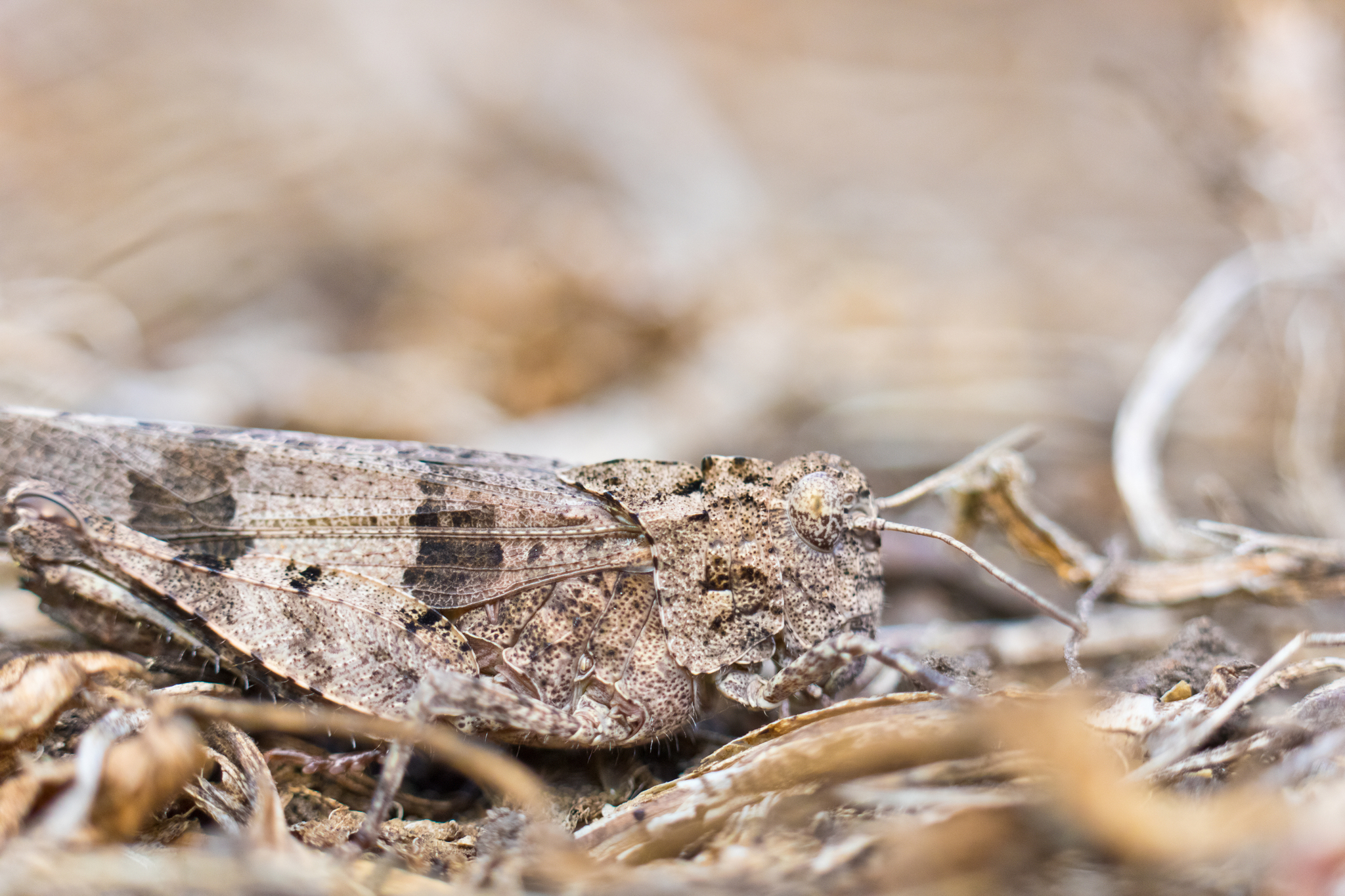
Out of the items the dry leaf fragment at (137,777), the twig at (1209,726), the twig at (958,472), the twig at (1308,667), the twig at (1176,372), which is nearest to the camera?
the dry leaf fragment at (137,777)

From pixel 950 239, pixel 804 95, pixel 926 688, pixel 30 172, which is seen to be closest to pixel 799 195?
pixel 950 239

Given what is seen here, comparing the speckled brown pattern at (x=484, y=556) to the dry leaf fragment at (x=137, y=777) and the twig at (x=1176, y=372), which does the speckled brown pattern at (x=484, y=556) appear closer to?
the dry leaf fragment at (x=137, y=777)

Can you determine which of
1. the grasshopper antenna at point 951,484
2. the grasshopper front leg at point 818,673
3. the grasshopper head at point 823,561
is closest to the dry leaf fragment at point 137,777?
the grasshopper front leg at point 818,673

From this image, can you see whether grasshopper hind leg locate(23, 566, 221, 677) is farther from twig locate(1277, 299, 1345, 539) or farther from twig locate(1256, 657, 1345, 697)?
twig locate(1277, 299, 1345, 539)

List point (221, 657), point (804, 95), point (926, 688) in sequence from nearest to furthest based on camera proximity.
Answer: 1. point (926, 688)
2. point (221, 657)
3. point (804, 95)

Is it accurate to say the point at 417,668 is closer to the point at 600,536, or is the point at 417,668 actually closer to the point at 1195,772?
the point at 600,536

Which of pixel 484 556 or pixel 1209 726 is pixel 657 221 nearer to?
pixel 484 556
